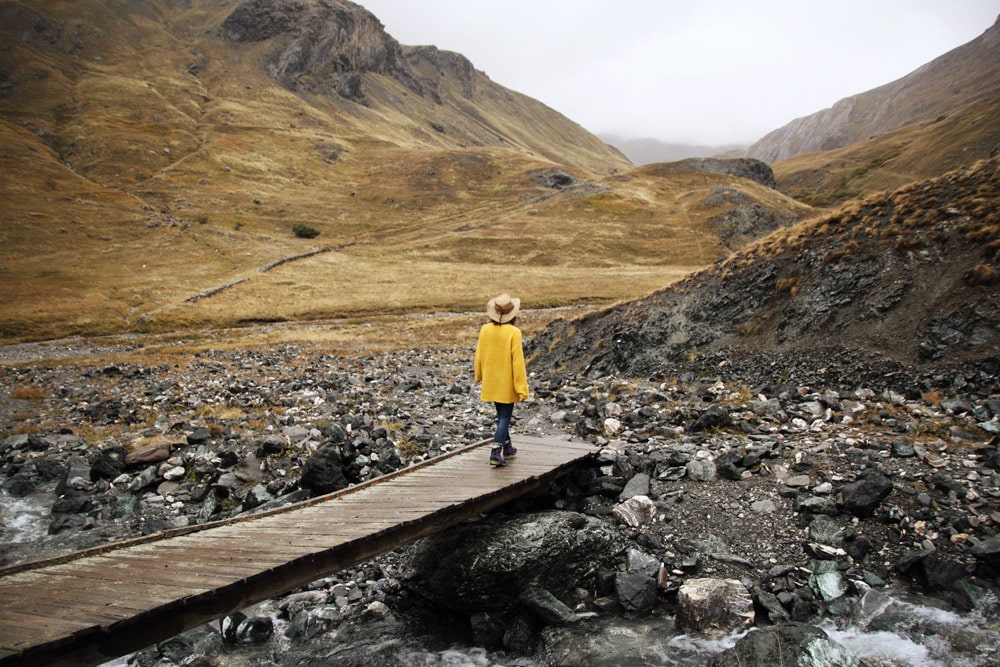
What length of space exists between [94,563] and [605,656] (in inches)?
282

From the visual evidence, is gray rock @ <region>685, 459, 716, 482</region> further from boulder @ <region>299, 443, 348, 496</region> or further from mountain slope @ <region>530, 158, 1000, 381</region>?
boulder @ <region>299, 443, 348, 496</region>

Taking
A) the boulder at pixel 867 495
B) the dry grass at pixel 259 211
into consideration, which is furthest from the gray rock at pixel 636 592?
the dry grass at pixel 259 211

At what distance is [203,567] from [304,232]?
337 ft

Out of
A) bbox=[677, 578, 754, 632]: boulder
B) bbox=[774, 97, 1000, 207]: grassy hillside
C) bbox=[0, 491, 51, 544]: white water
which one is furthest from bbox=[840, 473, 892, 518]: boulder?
bbox=[774, 97, 1000, 207]: grassy hillside

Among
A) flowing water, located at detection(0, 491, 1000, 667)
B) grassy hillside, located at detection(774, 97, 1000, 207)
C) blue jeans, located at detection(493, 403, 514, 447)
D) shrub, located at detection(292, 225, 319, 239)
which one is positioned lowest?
flowing water, located at detection(0, 491, 1000, 667)

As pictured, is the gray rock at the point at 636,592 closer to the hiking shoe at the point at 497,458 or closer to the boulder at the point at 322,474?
the hiking shoe at the point at 497,458

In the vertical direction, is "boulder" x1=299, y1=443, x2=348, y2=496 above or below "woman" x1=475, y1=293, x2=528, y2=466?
below

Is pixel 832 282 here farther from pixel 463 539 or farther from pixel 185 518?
pixel 185 518

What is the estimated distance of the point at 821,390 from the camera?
1521 cm

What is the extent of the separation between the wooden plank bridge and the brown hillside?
47.7 metres

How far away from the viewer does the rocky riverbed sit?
788cm

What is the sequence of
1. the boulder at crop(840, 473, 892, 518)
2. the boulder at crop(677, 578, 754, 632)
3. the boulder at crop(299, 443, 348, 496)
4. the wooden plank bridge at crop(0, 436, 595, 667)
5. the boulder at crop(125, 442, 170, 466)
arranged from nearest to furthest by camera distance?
the wooden plank bridge at crop(0, 436, 595, 667) → the boulder at crop(677, 578, 754, 632) → the boulder at crop(840, 473, 892, 518) → the boulder at crop(299, 443, 348, 496) → the boulder at crop(125, 442, 170, 466)

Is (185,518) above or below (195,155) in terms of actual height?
below

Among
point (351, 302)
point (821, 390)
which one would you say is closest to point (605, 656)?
point (821, 390)
